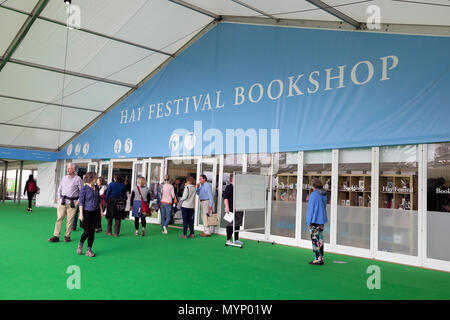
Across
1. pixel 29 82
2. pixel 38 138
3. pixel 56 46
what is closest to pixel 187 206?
pixel 56 46

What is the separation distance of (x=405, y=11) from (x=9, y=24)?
29.8 ft

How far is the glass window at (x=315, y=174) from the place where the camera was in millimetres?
7516

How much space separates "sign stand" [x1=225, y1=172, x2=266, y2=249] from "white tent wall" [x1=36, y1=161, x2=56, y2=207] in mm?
12298

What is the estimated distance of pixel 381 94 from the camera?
22.2 feet

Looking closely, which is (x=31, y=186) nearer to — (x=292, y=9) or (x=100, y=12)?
(x=100, y=12)

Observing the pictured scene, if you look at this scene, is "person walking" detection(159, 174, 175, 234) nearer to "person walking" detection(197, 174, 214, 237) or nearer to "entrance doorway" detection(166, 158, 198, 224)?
"person walking" detection(197, 174, 214, 237)

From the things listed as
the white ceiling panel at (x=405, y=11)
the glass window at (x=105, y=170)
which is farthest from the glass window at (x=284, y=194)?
the glass window at (x=105, y=170)

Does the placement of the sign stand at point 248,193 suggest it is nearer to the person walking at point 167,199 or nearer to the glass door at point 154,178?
the person walking at point 167,199

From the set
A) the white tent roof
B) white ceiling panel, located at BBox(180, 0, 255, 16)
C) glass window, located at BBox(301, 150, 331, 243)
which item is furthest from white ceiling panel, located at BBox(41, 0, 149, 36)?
glass window, located at BBox(301, 150, 331, 243)

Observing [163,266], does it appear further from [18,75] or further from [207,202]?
[18,75]

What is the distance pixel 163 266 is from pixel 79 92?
942 centimetres

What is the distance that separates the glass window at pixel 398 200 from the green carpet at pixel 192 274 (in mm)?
459

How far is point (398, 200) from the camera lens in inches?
257
